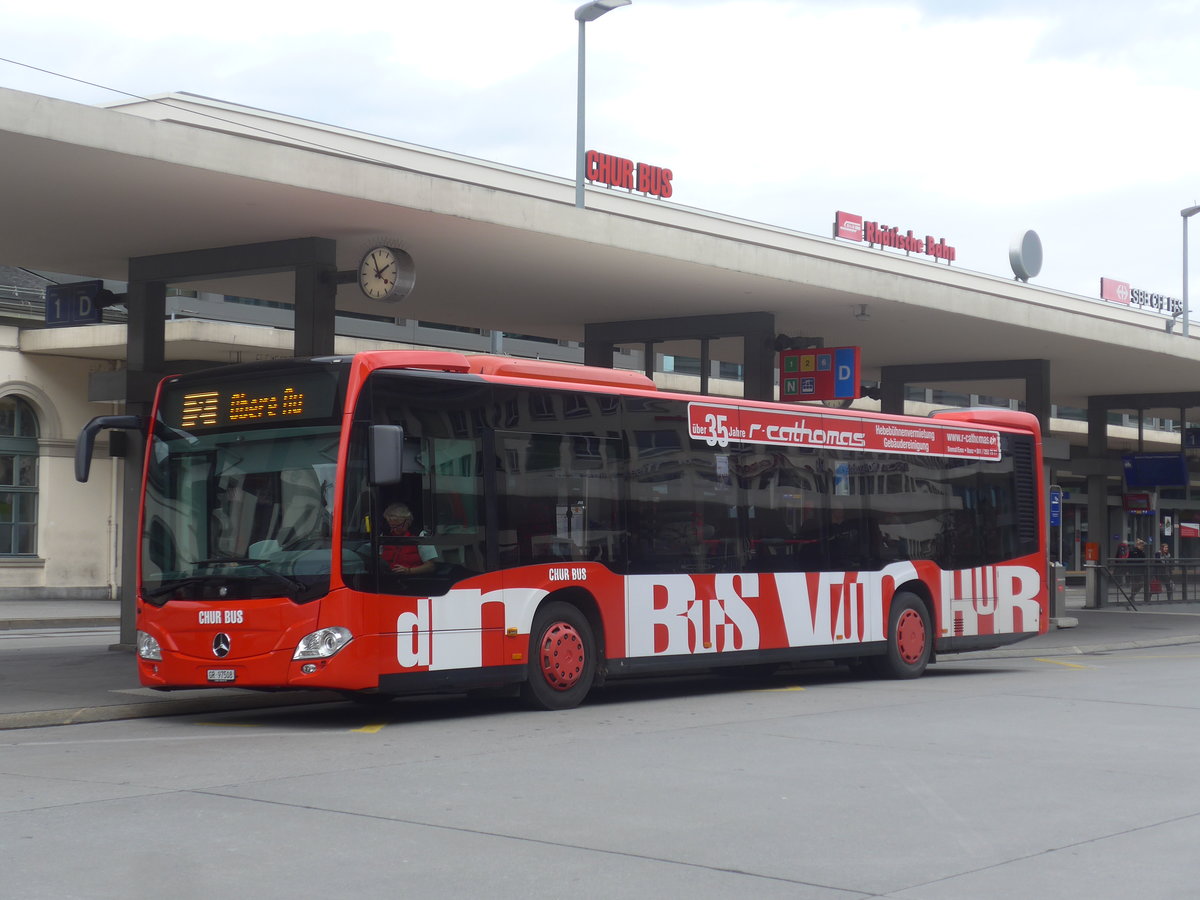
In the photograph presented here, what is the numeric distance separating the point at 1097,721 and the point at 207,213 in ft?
33.6

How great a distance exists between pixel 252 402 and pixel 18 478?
25158 millimetres

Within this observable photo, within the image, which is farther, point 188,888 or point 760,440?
point 760,440

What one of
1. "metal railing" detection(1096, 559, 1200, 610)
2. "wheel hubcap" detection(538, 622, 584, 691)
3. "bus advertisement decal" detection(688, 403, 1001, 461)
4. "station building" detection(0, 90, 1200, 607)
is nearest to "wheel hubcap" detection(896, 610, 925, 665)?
"bus advertisement decal" detection(688, 403, 1001, 461)

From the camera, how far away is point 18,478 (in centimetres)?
3584

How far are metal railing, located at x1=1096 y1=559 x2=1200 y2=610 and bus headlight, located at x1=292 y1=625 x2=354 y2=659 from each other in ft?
87.1

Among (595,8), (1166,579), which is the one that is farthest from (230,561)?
(1166,579)

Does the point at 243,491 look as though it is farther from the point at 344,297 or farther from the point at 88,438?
the point at 344,297

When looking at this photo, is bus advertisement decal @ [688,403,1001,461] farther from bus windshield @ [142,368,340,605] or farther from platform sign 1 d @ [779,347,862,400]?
bus windshield @ [142,368,340,605]

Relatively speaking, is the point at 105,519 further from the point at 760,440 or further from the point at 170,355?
the point at 760,440

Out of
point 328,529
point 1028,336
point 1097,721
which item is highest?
point 1028,336

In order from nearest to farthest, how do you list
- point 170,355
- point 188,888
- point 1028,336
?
point 188,888 → point 1028,336 → point 170,355

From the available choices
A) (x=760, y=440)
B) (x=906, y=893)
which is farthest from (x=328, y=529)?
(x=906, y=893)

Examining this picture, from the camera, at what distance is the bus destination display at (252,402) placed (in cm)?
1256

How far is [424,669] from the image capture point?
41.7 feet
